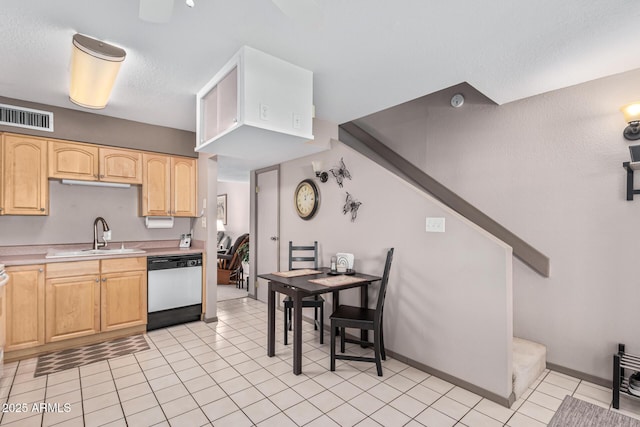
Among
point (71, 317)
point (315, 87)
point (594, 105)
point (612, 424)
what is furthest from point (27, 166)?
point (594, 105)

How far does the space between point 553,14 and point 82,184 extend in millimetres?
4669

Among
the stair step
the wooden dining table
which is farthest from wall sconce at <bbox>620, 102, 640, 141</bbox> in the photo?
the wooden dining table

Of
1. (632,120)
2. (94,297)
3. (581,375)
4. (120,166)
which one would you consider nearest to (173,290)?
(94,297)

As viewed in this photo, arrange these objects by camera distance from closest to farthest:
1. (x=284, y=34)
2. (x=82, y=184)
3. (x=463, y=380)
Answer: (x=284, y=34) → (x=463, y=380) → (x=82, y=184)

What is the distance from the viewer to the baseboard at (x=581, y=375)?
2477mm

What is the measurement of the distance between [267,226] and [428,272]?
9.37ft

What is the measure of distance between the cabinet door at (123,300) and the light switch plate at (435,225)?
3.20 metres

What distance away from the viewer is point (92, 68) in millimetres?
2209

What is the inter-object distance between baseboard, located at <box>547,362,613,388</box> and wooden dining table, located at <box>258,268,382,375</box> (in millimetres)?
1667

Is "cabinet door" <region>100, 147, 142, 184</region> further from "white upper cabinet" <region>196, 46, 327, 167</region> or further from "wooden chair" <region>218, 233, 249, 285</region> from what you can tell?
"wooden chair" <region>218, 233, 249, 285</region>

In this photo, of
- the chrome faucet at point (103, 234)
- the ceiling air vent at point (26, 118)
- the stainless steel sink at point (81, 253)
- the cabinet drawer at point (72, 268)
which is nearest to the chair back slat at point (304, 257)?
the stainless steel sink at point (81, 253)

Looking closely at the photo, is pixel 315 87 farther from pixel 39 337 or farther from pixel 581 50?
pixel 39 337

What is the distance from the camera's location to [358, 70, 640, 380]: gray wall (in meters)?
2.46

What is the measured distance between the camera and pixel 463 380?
2484 mm
